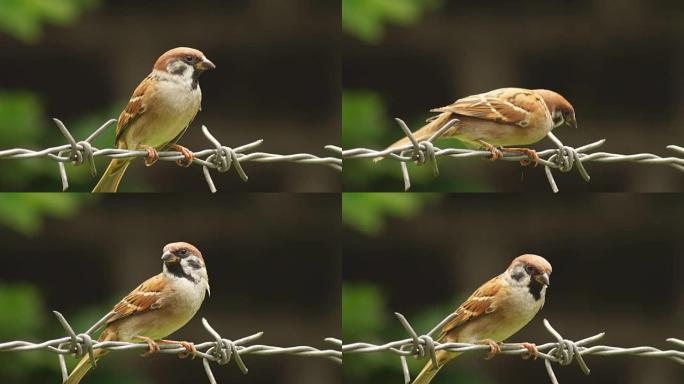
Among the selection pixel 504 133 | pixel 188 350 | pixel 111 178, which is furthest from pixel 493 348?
pixel 111 178

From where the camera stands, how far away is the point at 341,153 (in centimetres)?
322

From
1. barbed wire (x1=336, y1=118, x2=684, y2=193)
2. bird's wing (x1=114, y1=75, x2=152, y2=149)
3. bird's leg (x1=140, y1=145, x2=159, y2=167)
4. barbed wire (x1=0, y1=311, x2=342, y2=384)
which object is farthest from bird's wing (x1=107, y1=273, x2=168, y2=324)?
barbed wire (x1=336, y1=118, x2=684, y2=193)

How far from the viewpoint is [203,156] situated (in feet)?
10.8

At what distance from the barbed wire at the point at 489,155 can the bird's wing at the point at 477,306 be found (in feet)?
1.67

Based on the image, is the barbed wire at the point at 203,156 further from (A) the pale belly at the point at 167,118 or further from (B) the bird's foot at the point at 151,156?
(A) the pale belly at the point at 167,118

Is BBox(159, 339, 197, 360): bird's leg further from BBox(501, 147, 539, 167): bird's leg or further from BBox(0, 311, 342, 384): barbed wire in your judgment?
BBox(501, 147, 539, 167): bird's leg

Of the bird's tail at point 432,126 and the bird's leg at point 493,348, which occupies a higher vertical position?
the bird's tail at point 432,126

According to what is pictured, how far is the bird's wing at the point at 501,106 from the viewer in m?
3.74

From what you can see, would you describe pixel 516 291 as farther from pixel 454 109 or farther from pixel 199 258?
pixel 199 258

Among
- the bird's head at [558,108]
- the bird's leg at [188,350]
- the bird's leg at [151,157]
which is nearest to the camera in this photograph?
the bird's leg at [188,350]

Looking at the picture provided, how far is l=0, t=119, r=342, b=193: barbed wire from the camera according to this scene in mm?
3039

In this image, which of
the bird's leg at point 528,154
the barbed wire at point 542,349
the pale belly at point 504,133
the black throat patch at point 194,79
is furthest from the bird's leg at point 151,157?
the bird's leg at point 528,154

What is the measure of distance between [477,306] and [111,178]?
137 cm

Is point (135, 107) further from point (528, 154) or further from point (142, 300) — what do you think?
point (528, 154)
